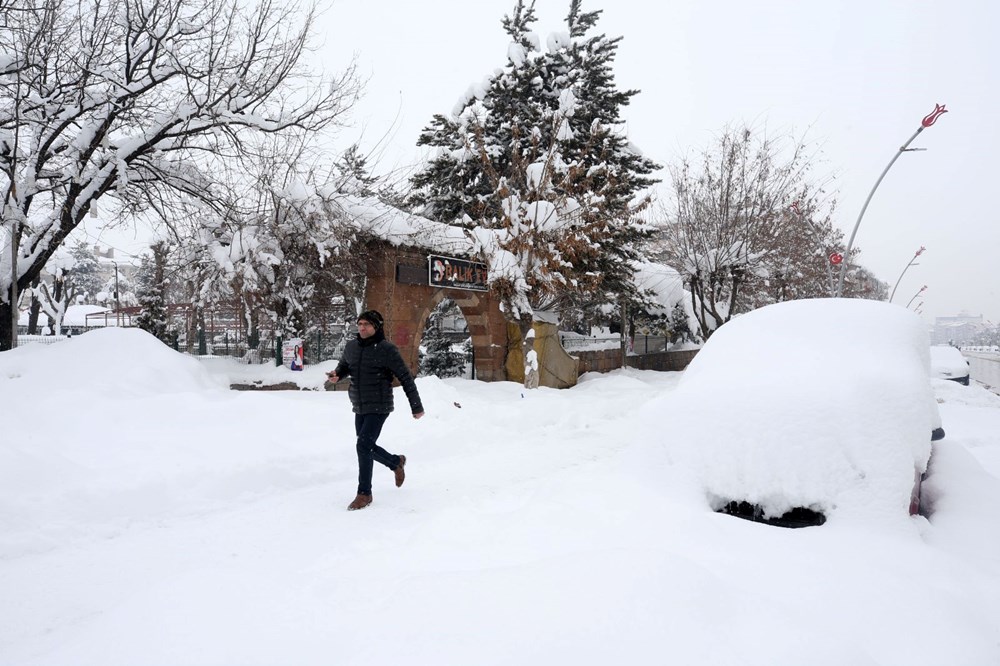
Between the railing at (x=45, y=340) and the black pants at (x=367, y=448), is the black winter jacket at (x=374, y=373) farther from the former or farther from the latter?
the railing at (x=45, y=340)

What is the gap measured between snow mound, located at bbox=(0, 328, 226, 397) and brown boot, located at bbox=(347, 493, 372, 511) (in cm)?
396

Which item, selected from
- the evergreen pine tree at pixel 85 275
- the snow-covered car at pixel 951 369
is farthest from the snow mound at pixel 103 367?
the evergreen pine tree at pixel 85 275

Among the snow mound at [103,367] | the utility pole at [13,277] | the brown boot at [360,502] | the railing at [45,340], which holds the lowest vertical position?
the brown boot at [360,502]

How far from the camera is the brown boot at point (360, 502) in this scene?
4.89 metres

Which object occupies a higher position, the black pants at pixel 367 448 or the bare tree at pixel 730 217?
the bare tree at pixel 730 217

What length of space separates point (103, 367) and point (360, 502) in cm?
474

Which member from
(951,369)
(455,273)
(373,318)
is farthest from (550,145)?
(951,369)

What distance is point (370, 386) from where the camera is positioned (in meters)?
5.09

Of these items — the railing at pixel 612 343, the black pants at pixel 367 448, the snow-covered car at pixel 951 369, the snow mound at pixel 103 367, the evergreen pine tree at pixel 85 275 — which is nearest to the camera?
the black pants at pixel 367 448

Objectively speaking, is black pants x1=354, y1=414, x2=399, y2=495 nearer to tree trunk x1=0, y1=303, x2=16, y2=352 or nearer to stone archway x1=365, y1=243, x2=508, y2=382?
stone archway x1=365, y1=243, x2=508, y2=382

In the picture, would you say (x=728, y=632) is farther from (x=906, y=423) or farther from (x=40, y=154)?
(x=40, y=154)

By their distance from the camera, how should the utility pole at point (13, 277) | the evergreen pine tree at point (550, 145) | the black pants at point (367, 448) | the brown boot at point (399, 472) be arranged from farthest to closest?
the evergreen pine tree at point (550, 145) < the utility pole at point (13, 277) < the brown boot at point (399, 472) < the black pants at point (367, 448)

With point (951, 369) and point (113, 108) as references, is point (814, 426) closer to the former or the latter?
point (113, 108)

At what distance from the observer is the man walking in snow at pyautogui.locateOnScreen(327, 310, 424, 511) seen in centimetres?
502
